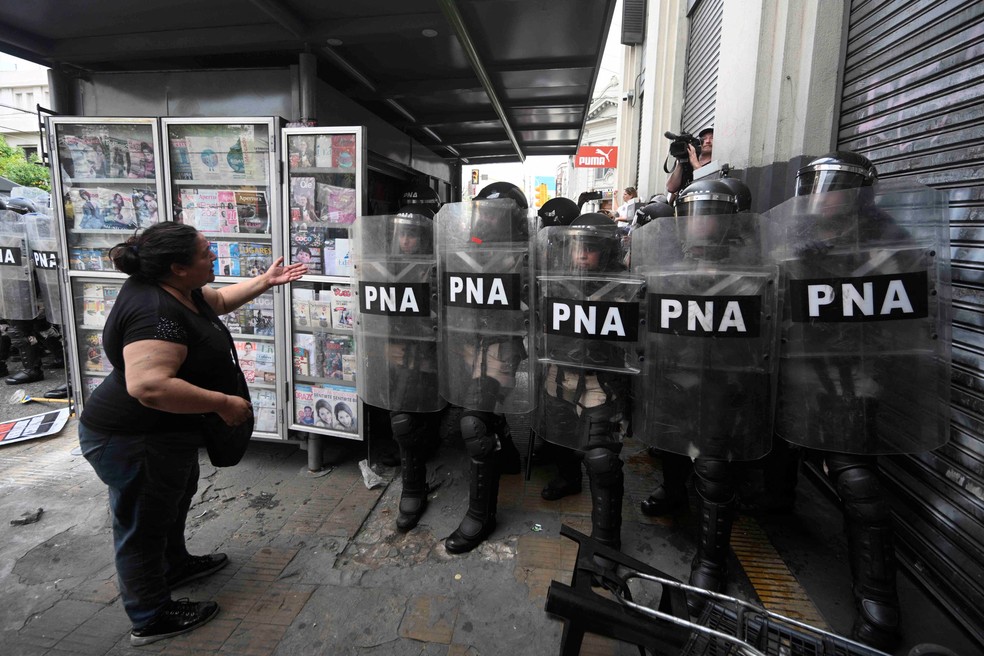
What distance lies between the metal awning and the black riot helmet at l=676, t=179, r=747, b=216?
2.11 meters

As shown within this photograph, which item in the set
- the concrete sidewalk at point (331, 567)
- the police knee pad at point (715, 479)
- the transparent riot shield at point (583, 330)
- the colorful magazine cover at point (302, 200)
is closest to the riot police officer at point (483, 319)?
the transparent riot shield at point (583, 330)

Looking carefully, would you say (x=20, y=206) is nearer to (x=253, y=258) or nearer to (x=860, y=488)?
(x=253, y=258)

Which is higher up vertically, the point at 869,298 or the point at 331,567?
the point at 869,298

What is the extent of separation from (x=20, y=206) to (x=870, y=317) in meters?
8.56

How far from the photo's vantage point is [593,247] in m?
2.35

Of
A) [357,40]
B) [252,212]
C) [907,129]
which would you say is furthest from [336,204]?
[907,129]

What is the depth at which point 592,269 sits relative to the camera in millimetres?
2357

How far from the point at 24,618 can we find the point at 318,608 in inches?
55.4

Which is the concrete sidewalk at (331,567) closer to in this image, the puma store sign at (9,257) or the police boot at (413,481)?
the police boot at (413,481)

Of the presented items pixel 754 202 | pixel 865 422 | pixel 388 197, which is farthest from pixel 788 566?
pixel 388 197

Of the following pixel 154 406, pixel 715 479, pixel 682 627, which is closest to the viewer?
pixel 682 627

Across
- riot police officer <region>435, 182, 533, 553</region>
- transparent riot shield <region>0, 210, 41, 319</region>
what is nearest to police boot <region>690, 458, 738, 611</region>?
riot police officer <region>435, 182, 533, 553</region>

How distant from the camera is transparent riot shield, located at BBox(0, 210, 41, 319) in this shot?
5.86m

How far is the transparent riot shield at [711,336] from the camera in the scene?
6.68ft
